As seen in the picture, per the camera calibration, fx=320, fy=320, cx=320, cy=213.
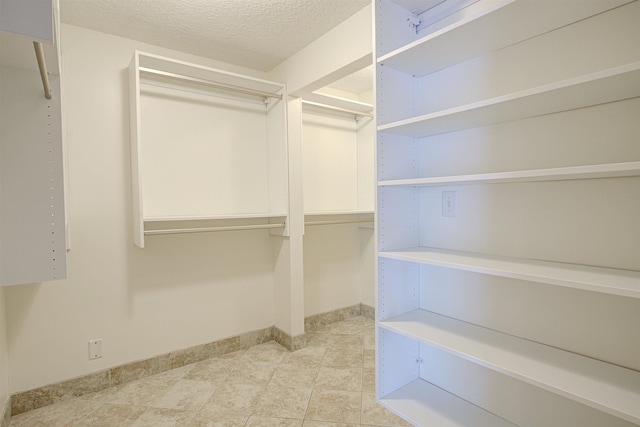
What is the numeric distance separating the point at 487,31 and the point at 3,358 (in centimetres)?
290

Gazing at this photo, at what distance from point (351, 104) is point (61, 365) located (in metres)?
2.94

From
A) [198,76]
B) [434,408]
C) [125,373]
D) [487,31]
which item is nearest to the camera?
[487,31]

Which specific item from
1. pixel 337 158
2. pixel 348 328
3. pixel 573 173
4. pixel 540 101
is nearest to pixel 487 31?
pixel 540 101

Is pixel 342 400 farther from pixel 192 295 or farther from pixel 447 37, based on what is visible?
pixel 447 37

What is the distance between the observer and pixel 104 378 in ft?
7.06

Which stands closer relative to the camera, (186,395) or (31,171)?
(31,171)

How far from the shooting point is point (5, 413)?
1.77 metres

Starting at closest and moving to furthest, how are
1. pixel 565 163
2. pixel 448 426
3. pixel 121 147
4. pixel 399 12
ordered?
pixel 565 163 → pixel 448 426 → pixel 399 12 → pixel 121 147

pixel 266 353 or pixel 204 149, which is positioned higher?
pixel 204 149

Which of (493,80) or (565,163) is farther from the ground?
(493,80)

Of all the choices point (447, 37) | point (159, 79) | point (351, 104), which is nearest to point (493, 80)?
point (447, 37)

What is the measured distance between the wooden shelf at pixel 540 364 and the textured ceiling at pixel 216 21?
184 centimetres

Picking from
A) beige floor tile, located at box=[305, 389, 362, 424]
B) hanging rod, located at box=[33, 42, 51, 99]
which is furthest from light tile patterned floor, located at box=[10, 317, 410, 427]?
hanging rod, located at box=[33, 42, 51, 99]

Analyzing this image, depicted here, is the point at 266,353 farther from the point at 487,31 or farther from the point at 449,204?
the point at 487,31
